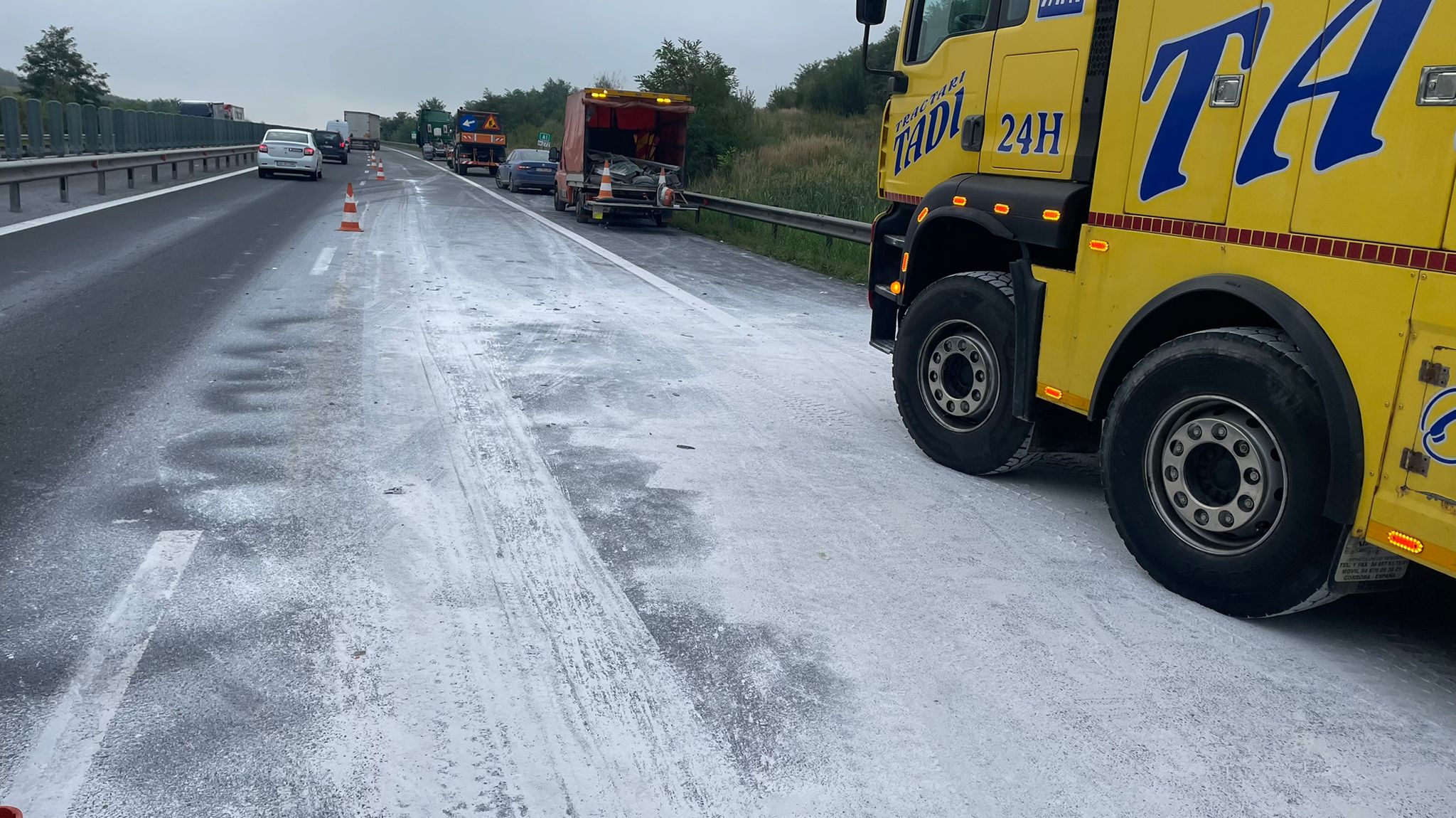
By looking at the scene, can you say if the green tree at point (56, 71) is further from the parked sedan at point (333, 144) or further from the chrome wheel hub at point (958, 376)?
the chrome wheel hub at point (958, 376)

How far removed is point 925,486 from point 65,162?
19923mm

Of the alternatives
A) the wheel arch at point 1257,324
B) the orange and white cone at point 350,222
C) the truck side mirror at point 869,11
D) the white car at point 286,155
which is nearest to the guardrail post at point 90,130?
the white car at point 286,155

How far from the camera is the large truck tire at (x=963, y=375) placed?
5.68m

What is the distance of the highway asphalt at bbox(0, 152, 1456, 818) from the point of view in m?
2.99

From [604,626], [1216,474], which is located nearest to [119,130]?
[604,626]

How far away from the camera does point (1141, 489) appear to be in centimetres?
454

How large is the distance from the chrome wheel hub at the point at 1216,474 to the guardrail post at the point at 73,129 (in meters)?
33.5

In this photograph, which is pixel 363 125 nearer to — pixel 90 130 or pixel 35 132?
pixel 90 130

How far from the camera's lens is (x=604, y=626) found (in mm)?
3863

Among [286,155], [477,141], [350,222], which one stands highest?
[477,141]

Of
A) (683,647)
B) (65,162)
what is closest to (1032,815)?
(683,647)

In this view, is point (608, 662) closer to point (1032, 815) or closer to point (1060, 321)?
point (1032, 815)

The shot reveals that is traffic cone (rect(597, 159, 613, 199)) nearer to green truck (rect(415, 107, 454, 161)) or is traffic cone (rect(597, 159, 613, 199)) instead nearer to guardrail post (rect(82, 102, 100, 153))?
guardrail post (rect(82, 102, 100, 153))

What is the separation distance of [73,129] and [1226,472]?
1342 inches
